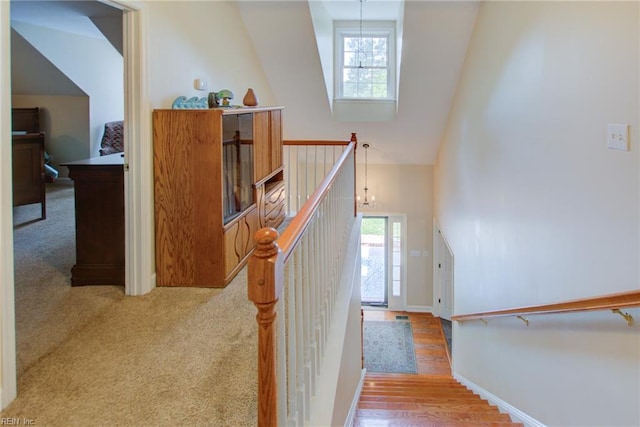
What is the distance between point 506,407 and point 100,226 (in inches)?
129

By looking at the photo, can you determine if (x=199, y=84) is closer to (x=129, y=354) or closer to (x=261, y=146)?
(x=261, y=146)

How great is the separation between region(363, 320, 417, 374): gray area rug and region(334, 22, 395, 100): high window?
12.7 feet

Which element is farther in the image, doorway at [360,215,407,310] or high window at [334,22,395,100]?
doorway at [360,215,407,310]

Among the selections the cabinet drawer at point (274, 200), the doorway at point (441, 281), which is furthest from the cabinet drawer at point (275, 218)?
the doorway at point (441, 281)

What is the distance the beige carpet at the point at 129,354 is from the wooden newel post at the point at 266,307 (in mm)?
622

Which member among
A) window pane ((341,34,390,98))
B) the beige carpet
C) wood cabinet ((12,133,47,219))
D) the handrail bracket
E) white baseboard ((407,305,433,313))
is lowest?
white baseboard ((407,305,433,313))

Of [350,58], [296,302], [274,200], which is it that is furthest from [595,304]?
[350,58]

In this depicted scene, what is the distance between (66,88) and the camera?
5.91 meters

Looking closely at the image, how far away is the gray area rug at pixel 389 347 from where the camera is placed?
6738 mm

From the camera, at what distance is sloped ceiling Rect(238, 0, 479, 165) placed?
16.0 feet

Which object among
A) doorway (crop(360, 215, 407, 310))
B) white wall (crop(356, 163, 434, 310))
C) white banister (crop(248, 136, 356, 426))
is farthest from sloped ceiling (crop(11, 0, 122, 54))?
doorway (crop(360, 215, 407, 310))

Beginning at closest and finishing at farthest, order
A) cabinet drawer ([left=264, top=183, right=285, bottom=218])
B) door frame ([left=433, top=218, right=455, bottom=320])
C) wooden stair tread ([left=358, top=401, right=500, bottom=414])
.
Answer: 1. wooden stair tread ([left=358, top=401, right=500, bottom=414])
2. cabinet drawer ([left=264, top=183, right=285, bottom=218])
3. door frame ([left=433, top=218, right=455, bottom=320])

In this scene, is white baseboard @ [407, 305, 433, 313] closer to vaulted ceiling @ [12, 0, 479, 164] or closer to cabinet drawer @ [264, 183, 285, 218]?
vaulted ceiling @ [12, 0, 479, 164]

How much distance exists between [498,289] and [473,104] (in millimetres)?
2112
